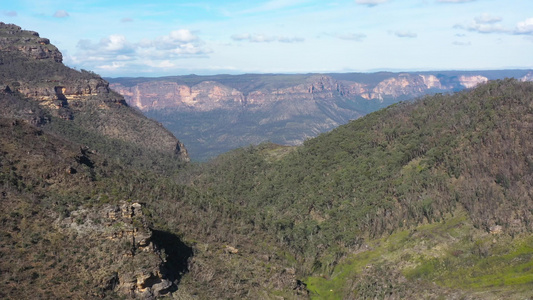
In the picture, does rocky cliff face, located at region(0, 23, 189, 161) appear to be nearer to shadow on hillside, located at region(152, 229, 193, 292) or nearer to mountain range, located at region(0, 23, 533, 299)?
mountain range, located at region(0, 23, 533, 299)

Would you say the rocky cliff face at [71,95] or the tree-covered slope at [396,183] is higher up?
the rocky cliff face at [71,95]

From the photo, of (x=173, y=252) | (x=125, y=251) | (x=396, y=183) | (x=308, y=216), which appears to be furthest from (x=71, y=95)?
(x=125, y=251)

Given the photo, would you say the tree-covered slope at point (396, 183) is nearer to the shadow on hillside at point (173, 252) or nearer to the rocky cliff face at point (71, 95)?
the shadow on hillside at point (173, 252)

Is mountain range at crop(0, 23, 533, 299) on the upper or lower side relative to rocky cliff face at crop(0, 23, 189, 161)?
lower

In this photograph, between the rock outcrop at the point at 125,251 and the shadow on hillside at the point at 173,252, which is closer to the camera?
the rock outcrop at the point at 125,251

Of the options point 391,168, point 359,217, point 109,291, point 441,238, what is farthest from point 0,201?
point 391,168

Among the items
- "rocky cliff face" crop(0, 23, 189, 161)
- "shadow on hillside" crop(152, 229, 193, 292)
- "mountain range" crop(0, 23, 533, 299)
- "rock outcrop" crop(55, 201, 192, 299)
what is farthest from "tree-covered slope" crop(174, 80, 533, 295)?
"rocky cliff face" crop(0, 23, 189, 161)

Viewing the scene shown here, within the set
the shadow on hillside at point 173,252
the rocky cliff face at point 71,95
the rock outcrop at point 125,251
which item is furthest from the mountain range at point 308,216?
the rocky cliff face at point 71,95
